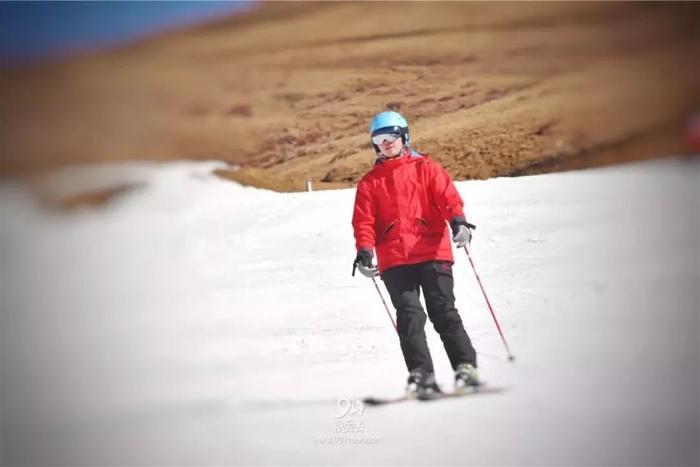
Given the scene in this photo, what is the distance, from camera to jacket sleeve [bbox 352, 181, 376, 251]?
104 inches

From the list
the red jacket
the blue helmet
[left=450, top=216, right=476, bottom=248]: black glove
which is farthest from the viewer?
the blue helmet

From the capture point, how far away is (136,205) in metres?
3.11

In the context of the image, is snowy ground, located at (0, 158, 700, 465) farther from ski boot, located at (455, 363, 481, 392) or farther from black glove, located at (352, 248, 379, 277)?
black glove, located at (352, 248, 379, 277)

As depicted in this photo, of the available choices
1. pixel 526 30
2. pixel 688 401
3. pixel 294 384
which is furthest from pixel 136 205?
pixel 688 401

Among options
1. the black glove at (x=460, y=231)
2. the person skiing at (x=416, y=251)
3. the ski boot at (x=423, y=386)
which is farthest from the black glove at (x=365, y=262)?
the ski boot at (x=423, y=386)

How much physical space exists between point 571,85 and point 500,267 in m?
0.77

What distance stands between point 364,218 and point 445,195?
0.31 metres

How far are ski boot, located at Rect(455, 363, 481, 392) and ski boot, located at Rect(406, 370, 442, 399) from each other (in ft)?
0.27

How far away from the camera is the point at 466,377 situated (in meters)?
2.69

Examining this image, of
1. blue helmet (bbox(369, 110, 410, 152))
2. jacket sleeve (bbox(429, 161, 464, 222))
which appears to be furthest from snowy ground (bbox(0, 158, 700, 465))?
blue helmet (bbox(369, 110, 410, 152))

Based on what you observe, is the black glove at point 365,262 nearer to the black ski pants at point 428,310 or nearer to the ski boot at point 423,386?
the black ski pants at point 428,310

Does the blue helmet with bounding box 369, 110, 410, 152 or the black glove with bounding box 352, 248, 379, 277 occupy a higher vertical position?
the blue helmet with bounding box 369, 110, 410, 152

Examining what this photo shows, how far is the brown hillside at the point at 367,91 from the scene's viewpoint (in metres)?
2.78

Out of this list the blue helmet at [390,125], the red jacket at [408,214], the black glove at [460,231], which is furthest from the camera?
the blue helmet at [390,125]
